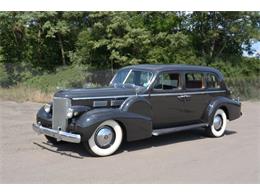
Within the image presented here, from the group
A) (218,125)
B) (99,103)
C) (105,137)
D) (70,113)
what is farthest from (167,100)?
(70,113)

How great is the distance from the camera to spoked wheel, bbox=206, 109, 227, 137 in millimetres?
10016

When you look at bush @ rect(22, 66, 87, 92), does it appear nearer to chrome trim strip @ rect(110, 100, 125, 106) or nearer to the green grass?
the green grass

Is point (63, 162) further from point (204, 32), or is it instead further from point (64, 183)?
point (204, 32)

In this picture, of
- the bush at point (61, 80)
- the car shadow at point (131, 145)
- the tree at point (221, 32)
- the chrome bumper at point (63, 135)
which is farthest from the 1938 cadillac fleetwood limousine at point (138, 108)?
the tree at point (221, 32)

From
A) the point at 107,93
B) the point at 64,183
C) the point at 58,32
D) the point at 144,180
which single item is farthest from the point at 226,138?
the point at 58,32

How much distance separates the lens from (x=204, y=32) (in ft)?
91.1

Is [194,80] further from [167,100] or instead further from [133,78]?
[133,78]

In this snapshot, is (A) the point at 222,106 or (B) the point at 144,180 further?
(A) the point at 222,106

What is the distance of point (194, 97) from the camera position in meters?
9.57

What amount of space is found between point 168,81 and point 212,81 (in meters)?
1.83

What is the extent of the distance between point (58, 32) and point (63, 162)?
18726 millimetres

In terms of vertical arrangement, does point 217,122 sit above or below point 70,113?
below

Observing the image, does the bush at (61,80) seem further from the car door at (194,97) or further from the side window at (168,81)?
the side window at (168,81)

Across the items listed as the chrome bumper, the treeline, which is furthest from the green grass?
the chrome bumper
